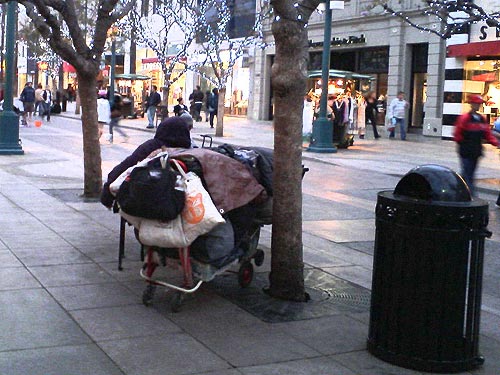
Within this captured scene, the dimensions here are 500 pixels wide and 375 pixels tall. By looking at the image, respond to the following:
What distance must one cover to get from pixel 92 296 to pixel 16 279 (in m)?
0.88

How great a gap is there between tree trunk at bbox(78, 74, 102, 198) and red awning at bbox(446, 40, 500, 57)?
59.8 feet

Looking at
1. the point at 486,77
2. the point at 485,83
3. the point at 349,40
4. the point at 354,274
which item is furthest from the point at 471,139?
the point at 349,40

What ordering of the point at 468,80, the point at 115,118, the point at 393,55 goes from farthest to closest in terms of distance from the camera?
1. the point at 393,55
2. the point at 468,80
3. the point at 115,118

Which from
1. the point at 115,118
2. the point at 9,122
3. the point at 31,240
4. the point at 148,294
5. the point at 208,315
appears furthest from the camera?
the point at 115,118

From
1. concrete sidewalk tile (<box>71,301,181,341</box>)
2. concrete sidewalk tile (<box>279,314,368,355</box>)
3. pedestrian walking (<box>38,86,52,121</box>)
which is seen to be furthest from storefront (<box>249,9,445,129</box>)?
concrete sidewalk tile (<box>71,301,181,341</box>)

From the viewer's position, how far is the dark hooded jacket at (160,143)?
7.16m

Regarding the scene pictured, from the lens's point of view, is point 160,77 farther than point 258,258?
Yes

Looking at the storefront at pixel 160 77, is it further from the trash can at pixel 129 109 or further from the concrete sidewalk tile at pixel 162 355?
→ the concrete sidewalk tile at pixel 162 355

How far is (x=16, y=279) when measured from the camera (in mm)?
6832

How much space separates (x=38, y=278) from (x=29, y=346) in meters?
1.82

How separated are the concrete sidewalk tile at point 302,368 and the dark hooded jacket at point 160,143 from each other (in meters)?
2.81

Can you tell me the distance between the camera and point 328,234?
9852 millimetres

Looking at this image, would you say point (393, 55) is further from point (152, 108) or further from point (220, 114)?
point (152, 108)

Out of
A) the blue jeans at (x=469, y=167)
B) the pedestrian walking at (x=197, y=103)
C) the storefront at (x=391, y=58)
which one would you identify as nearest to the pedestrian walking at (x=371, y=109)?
the storefront at (x=391, y=58)
